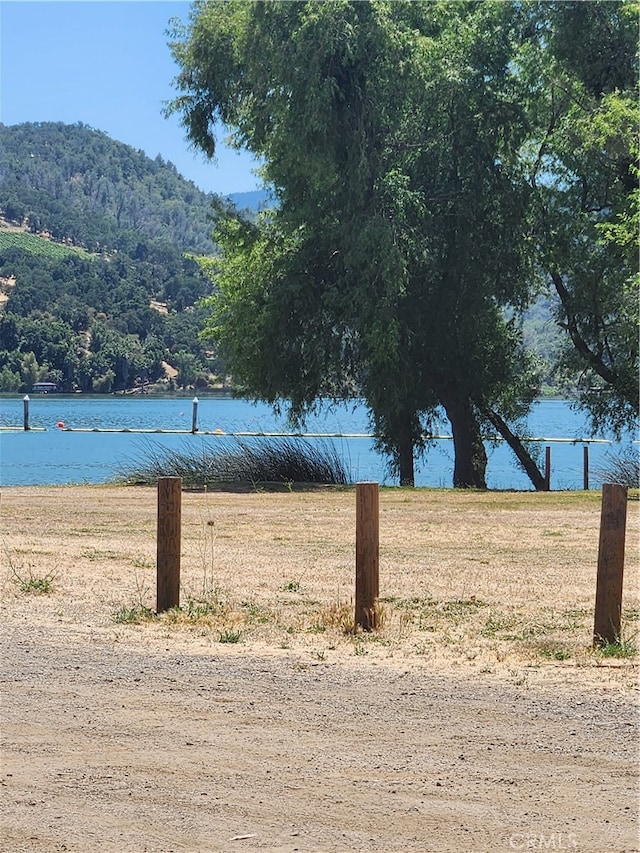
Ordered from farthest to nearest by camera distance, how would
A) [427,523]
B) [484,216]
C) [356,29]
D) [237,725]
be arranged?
[484,216] < [356,29] < [427,523] < [237,725]

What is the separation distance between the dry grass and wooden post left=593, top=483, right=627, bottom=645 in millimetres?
180

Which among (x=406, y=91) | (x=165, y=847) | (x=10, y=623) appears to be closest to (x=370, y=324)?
(x=406, y=91)

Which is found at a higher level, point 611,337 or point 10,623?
point 611,337

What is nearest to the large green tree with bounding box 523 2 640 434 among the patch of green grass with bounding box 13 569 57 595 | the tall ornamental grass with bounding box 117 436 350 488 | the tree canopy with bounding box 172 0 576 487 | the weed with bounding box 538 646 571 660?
the tree canopy with bounding box 172 0 576 487

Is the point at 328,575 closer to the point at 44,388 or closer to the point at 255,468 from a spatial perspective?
the point at 255,468

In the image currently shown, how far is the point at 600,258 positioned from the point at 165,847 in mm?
23129

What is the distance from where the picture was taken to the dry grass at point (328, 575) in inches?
354

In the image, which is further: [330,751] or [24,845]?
[330,751]

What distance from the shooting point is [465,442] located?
29062 mm

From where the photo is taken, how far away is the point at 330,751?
6344mm

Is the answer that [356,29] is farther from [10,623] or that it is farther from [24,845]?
[24,845]

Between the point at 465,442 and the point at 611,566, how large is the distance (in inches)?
812

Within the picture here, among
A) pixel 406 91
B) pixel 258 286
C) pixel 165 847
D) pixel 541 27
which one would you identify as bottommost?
pixel 165 847

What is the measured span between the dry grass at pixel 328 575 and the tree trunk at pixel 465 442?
790 cm
